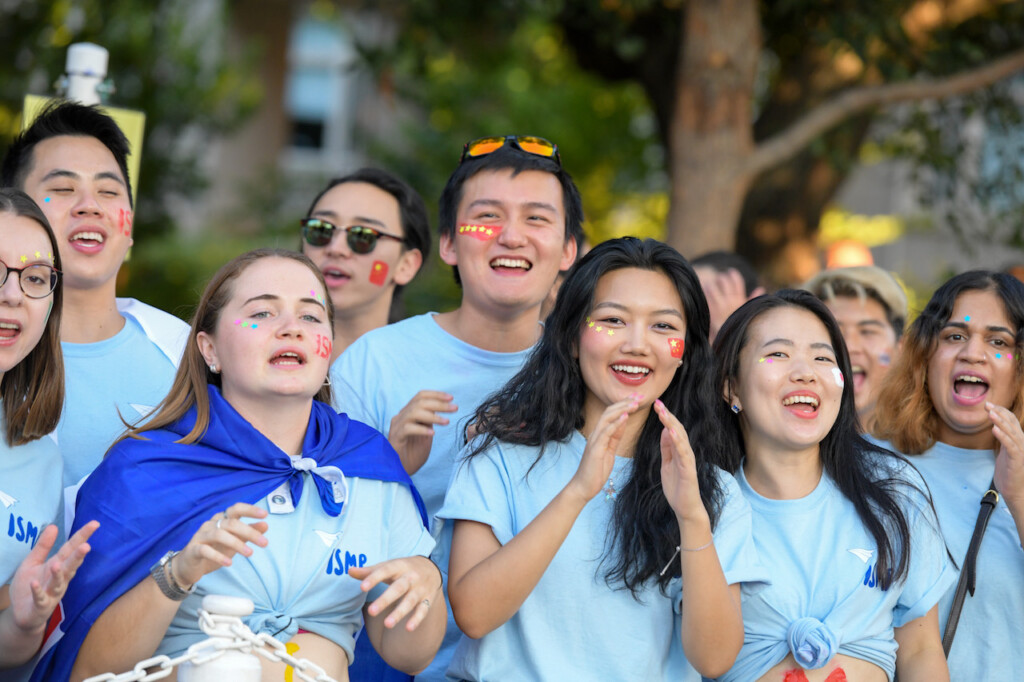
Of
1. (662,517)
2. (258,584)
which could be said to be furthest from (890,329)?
(258,584)

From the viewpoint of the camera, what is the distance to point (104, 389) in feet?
11.3

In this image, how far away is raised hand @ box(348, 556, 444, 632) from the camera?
2582 millimetres

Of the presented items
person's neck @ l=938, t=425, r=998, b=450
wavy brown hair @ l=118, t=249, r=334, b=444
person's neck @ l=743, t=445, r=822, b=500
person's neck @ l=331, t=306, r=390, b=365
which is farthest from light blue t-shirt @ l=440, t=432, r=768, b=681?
person's neck @ l=331, t=306, r=390, b=365

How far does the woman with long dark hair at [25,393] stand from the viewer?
2807mm

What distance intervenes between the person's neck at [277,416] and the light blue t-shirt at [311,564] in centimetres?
14

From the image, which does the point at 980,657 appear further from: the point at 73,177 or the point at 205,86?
the point at 205,86

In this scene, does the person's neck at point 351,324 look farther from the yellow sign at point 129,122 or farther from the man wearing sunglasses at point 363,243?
the yellow sign at point 129,122

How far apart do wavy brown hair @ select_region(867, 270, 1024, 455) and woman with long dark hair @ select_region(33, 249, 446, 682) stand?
1.78 m

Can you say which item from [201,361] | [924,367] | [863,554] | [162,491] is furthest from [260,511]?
[924,367]

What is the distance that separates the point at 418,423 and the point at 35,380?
3.53 feet

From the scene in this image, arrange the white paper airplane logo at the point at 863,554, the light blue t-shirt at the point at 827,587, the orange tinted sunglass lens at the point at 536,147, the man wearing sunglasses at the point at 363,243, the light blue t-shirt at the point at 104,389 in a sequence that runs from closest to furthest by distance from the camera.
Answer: the light blue t-shirt at the point at 827,587, the white paper airplane logo at the point at 863,554, the light blue t-shirt at the point at 104,389, the orange tinted sunglass lens at the point at 536,147, the man wearing sunglasses at the point at 363,243

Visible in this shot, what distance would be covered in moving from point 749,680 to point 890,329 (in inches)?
90.4

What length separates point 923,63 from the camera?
6820 mm

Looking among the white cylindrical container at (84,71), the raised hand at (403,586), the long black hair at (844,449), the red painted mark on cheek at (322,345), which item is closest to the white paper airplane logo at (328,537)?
the raised hand at (403,586)
